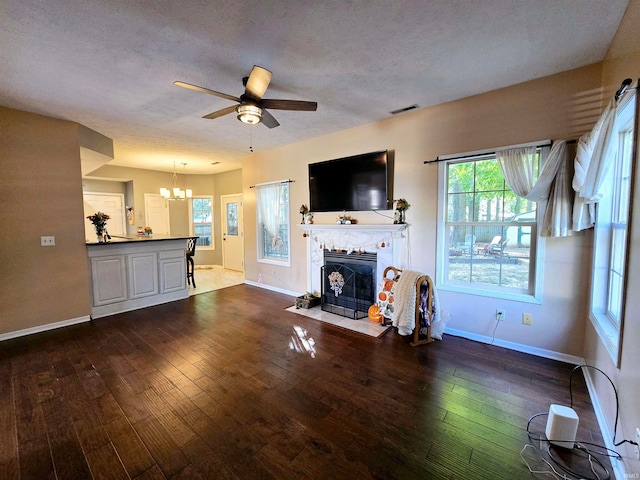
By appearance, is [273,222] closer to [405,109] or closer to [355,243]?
[355,243]

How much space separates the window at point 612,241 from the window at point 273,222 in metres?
4.07

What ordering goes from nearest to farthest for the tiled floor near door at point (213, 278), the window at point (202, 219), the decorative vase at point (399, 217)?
the decorative vase at point (399, 217), the tiled floor near door at point (213, 278), the window at point (202, 219)

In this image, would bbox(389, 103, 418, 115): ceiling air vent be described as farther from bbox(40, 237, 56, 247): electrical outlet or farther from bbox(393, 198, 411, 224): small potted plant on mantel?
bbox(40, 237, 56, 247): electrical outlet

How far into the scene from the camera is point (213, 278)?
21.1 feet

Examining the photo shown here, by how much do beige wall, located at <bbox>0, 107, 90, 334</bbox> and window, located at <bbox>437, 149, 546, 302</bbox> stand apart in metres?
4.77

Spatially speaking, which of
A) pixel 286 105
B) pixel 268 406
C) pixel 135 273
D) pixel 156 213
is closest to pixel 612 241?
pixel 286 105

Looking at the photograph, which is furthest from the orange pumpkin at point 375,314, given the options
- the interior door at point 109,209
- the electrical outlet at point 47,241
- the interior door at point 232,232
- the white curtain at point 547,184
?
the interior door at point 109,209

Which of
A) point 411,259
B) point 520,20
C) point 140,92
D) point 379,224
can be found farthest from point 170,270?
point 520,20

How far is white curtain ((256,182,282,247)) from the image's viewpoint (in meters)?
5.18

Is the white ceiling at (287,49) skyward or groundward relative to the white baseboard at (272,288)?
skyward

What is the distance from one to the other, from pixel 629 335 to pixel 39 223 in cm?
558

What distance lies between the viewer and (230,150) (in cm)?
510

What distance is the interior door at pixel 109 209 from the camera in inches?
252

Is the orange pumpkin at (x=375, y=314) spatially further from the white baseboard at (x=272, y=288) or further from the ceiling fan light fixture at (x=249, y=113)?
the ceiling fan light fixture at (x=249, y=113)
